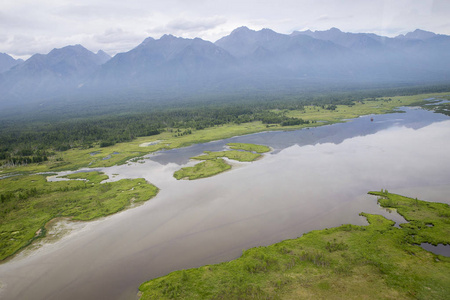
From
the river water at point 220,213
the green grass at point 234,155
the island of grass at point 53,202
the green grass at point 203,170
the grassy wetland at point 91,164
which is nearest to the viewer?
the river water at point 220,213

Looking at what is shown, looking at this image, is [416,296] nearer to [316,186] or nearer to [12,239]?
[316,186]

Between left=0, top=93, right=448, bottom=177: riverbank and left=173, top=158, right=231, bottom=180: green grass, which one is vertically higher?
left=0, top=93, right=448, bottom=177: riverbank

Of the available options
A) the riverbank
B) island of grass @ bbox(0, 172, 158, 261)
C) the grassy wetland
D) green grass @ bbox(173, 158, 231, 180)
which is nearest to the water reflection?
the grassy wetland

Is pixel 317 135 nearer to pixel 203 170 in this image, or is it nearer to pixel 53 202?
pixel 203 170

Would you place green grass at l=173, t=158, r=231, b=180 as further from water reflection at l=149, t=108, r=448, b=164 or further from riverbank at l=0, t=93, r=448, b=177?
riverbank at l=0, t=93, r=448, b=177

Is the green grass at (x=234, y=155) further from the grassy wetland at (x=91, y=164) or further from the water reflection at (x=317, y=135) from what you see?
the water reflection at (x=317, y=135)

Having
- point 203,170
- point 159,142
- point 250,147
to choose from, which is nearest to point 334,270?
point 203,170

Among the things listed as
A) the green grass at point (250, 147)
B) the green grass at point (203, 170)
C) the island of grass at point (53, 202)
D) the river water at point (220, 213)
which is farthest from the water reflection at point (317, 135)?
the island of grass at point (53, 202)
